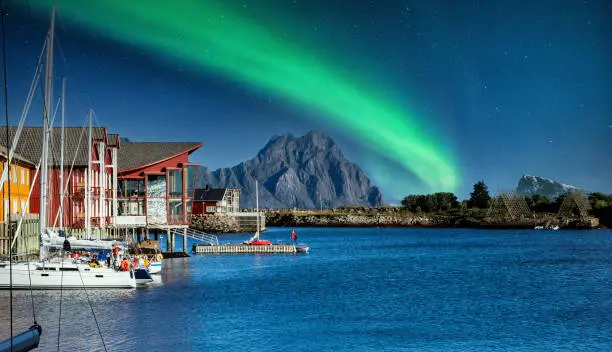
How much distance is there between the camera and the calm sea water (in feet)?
103

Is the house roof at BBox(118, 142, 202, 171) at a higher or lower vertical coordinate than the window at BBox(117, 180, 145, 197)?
higher

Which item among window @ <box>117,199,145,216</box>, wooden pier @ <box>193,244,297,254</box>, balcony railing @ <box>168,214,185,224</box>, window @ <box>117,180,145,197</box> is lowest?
wooden pier @ <box>193,244,297,254</box>

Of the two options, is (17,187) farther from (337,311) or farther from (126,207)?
(337,311)

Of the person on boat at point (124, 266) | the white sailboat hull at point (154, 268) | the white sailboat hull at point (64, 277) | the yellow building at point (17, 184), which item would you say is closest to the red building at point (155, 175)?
the yellow building at point (17, 184)

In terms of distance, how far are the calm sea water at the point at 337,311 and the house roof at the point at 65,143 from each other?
14962 mm

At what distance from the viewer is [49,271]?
1767 inches

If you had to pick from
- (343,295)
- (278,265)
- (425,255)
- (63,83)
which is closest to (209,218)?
(425,255)

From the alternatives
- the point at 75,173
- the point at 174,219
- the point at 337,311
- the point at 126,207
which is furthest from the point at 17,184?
the point at 126,207

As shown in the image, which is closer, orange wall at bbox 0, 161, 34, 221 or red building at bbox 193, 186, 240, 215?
orange wall at bbox 0, 161, 34, 221

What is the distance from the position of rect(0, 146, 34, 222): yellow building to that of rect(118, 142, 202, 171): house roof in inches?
674

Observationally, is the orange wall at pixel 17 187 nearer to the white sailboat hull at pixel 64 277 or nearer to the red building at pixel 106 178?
the red building at pixel 106 178

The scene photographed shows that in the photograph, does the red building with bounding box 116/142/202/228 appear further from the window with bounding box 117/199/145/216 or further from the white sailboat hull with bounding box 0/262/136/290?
the white sailboat hull with bounding box 0/262/136/290

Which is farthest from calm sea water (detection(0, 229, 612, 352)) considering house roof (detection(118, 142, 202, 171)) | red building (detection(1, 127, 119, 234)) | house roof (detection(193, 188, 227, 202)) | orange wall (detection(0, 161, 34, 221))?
house roof (detection(193, 188, 227, 202))

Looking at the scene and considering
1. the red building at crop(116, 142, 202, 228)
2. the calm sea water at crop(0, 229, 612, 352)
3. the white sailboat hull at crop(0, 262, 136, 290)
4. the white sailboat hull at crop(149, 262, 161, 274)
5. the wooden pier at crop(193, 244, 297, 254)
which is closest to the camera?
the calm sea water at crop(0, 229, 612, 352)
